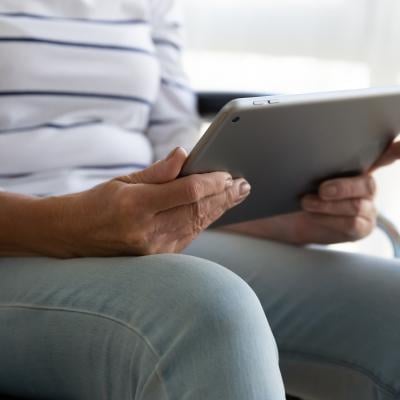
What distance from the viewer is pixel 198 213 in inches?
28.3

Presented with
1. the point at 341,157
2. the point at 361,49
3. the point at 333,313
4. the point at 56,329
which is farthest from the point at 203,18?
the point at 56,329

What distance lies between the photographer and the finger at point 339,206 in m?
0.95

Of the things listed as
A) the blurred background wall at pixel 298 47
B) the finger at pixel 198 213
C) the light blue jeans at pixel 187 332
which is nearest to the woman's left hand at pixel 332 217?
the light blue jeans at pixel 187 332

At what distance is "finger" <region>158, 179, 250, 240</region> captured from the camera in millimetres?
703

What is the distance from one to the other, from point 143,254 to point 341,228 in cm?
38

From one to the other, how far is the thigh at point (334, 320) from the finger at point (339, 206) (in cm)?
7

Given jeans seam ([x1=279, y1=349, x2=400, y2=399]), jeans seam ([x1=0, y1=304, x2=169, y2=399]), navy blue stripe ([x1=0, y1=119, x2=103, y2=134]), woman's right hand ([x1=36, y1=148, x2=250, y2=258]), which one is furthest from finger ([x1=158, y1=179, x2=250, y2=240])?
navy blue stripe ([x1=0, y1=119, x2=103, y2=134])

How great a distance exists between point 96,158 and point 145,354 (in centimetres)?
48

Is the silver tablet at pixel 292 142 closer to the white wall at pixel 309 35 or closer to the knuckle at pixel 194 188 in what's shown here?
the knuckle at pixel 194 188

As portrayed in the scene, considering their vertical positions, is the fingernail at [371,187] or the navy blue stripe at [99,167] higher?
the fingernail at [371,187]

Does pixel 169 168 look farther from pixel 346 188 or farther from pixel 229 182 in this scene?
pixel 346 188

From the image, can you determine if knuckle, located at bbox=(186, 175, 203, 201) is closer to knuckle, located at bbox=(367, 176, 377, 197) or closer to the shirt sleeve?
knuckle, located at bbox=(367, 176, 377, 197)

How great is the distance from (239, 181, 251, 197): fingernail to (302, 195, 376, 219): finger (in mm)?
200

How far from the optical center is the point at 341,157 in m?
0.87
